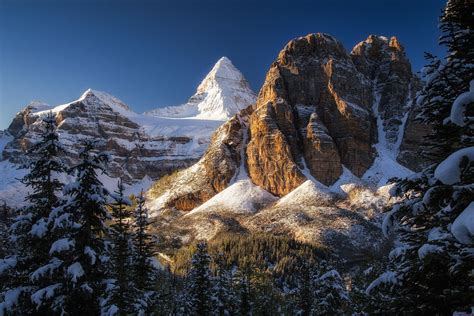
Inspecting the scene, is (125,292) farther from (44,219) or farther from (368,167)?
(368,167)

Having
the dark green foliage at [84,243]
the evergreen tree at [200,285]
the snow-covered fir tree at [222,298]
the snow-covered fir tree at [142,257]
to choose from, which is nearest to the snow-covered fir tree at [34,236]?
the dark green foliage at [84,243]

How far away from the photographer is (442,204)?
958 centimetres

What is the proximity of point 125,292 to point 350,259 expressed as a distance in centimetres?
10934

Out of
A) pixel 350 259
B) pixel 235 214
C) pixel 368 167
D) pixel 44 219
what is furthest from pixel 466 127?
pixel 368 167

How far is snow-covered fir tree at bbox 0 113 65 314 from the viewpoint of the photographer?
653 inches

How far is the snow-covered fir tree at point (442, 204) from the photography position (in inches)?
304

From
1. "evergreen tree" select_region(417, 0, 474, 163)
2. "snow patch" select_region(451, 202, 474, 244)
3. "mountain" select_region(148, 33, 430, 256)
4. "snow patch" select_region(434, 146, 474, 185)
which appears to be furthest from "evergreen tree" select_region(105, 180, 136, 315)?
"mountain" select_region(148, 33, 430, 256)

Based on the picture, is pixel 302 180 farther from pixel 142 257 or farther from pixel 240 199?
pixel 142 257

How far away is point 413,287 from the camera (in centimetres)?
1036

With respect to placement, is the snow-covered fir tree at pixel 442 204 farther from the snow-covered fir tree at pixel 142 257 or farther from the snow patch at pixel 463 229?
the snow-covered fir tree at pixel 142 257

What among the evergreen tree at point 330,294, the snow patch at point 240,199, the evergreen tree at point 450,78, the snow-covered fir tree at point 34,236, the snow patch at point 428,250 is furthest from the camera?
the snow patch at point 240,199

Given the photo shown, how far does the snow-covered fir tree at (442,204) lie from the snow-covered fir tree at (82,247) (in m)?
10.6

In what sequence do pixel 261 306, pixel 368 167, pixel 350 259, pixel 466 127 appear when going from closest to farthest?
pixel 466 127 → pixel 261 306 → pixel 350 259 → pixel 368 167

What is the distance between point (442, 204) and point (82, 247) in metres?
12.9
